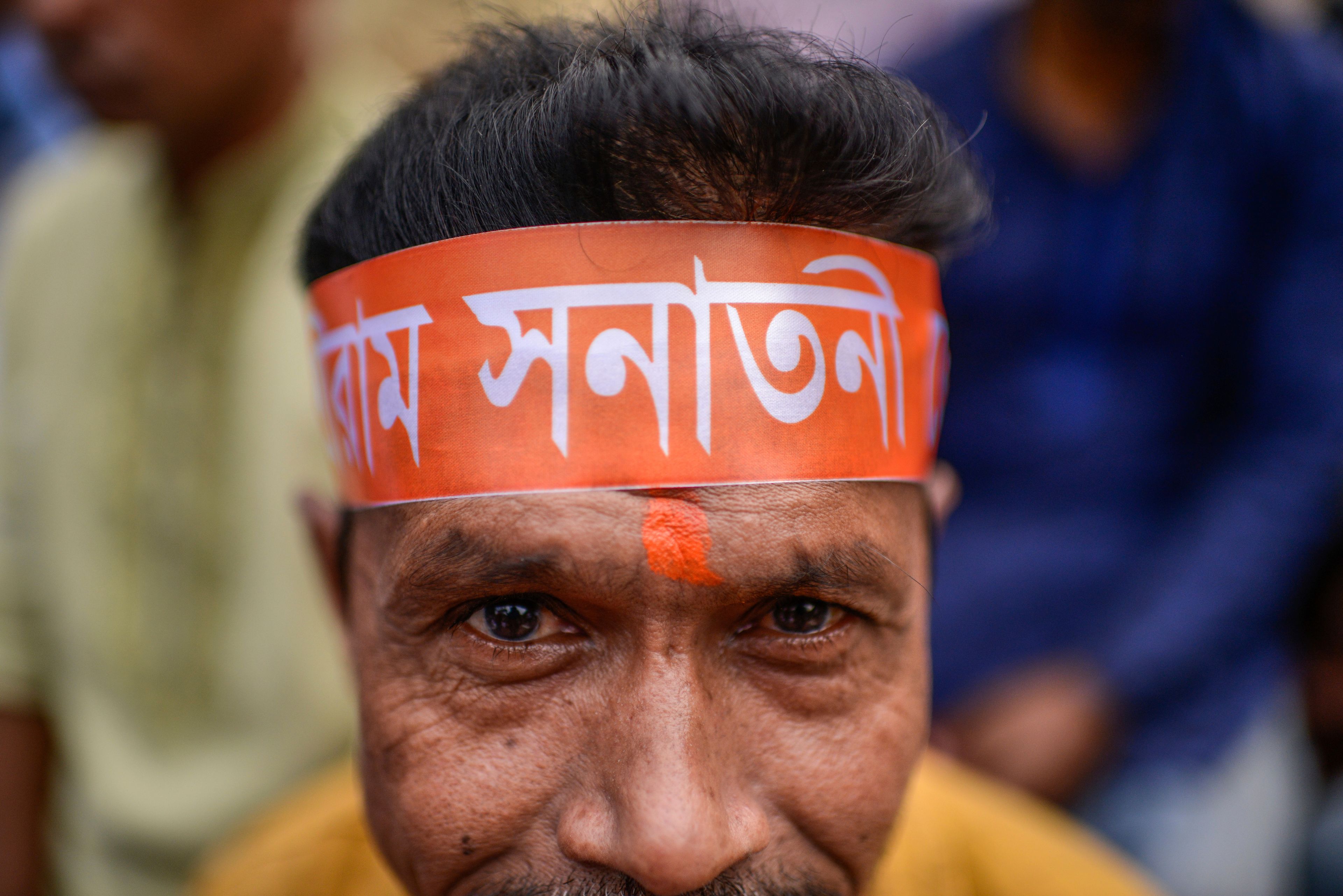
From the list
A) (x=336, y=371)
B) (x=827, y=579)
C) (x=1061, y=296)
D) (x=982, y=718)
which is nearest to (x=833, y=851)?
(x=827, y=579)

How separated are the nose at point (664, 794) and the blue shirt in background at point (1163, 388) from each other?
1595 millimetres

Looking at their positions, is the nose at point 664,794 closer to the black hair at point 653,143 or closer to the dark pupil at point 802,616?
the dark pupil at point 802,616

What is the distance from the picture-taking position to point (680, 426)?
108cm

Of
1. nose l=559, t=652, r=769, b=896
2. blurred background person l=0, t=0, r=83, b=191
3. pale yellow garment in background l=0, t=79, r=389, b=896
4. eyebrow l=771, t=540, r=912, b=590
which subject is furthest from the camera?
blurred background person l=0, t=0, r=83, b=191

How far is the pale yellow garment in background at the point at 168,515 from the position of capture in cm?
226

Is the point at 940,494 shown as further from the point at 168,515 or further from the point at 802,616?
the point at 168,515

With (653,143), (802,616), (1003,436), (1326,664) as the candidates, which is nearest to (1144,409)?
(1003,436)

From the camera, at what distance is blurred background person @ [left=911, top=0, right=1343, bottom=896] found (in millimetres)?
2402

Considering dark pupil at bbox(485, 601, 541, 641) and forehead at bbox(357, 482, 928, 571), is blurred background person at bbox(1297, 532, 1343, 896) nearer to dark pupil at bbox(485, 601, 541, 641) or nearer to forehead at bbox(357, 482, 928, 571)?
forehead at bbox(357, 482, 928, 571)

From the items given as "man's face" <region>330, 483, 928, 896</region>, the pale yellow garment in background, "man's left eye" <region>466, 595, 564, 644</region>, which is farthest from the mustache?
the pale yellow garment in background

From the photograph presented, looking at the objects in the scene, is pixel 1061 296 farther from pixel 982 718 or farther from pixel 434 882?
pixel 434 882

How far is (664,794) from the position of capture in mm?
1034

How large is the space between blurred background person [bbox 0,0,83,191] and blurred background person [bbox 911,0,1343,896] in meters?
3.85

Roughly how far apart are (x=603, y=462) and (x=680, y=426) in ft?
0.31
